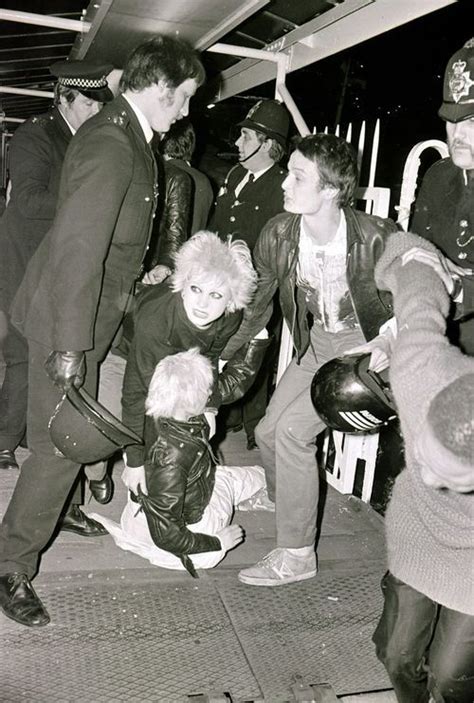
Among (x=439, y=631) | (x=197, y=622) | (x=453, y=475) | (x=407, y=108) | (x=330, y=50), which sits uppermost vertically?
(x=407, y=108)

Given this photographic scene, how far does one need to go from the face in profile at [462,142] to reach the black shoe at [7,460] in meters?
3.08

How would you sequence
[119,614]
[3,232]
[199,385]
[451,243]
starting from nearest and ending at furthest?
[451,243] < [119,614] < [199,385] < [3,232]

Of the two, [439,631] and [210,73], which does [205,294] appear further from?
[210,73]

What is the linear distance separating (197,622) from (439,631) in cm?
123

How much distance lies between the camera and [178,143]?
14.8 ft

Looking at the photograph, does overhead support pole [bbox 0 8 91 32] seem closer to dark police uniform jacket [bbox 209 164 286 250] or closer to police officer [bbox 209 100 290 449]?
police officer [bbox 209 100 290 449]

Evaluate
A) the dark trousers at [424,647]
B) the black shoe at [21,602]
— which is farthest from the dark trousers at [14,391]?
the dark trousers at [424,647]

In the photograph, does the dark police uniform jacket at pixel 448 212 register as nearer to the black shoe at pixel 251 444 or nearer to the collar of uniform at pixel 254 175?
the collar of uniform at pixel 254 175

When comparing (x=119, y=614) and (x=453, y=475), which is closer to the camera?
(x=453, y=475)

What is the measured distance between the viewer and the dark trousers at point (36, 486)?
107 inches

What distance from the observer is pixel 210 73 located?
5961 millimetres

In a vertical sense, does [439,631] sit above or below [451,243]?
below

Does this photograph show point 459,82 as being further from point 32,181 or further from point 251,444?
point 251,444

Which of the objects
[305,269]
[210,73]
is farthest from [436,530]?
[210,73]
